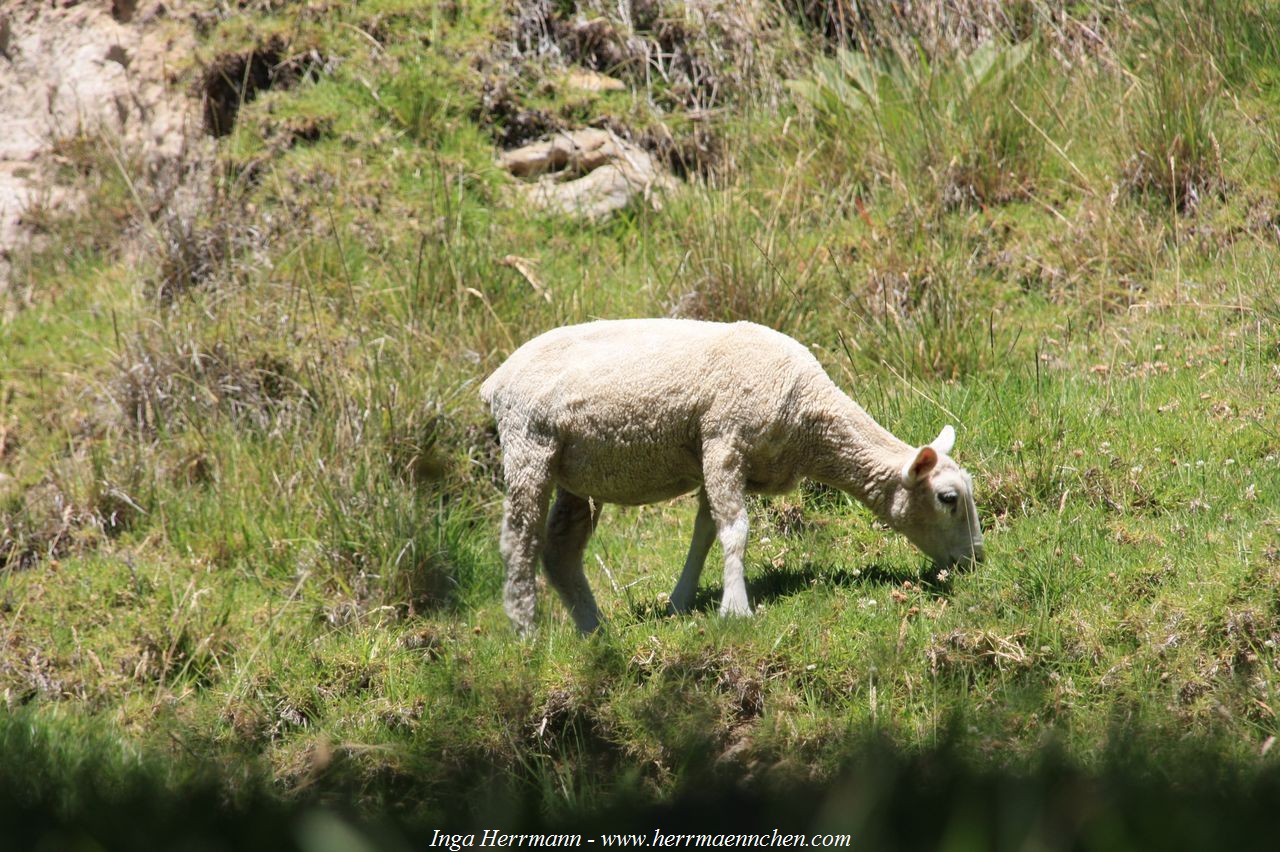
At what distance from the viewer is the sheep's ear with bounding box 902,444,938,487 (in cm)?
515

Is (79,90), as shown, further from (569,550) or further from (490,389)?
(569,550)

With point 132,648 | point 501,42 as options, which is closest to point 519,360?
point 132,648

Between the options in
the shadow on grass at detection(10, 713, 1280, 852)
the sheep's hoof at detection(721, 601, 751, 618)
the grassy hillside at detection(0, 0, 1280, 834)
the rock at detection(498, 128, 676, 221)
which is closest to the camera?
the shadow on grass at detection(10, 713, 1280, 852)

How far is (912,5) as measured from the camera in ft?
34.3

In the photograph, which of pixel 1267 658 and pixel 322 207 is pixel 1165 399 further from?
pixel 322 207

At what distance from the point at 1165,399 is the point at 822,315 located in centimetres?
217

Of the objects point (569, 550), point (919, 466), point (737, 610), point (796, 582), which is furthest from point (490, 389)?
point (919, 466)

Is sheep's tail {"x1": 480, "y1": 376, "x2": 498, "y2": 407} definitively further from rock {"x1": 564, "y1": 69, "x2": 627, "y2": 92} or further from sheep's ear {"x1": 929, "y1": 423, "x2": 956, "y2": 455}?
rock {"x1": 564, "y1": 69, "x2": 627, "y2": 92}

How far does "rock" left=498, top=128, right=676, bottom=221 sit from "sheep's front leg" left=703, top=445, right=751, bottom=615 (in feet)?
15.8

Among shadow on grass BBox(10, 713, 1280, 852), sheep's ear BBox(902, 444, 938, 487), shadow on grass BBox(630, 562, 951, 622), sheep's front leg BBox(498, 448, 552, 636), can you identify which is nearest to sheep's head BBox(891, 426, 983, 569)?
sheep's ear BBox(902, 444, 938, 487)

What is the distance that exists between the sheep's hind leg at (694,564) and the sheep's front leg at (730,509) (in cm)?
33

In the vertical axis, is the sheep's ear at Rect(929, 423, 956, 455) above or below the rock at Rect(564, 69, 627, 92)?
above

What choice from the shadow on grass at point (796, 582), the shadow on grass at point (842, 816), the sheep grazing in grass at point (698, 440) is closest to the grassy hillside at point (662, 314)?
the shadow on grass at point (796, 582)

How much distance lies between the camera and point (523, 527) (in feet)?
17.4
